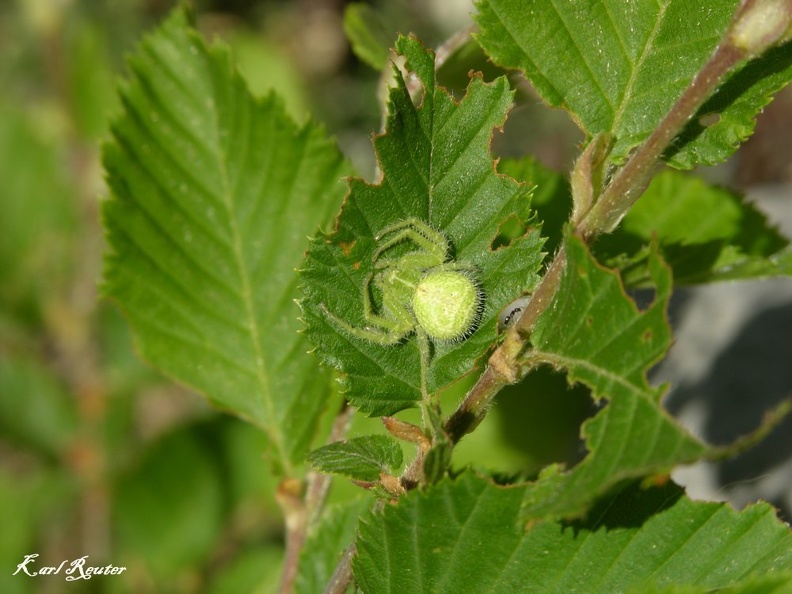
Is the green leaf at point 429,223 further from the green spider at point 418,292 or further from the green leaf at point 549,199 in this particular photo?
the green leaf at point 549,199

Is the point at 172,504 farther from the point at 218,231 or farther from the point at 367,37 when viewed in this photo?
the point at 367,37

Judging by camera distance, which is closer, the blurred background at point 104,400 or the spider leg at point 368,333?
the spider leg at point 368,333

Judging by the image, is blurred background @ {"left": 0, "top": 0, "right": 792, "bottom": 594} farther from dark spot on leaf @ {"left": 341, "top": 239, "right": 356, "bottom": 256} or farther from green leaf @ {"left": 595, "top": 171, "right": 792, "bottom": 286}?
dark spot on leaf @ {"left": 341, "top": 239, "right": 356, "bottom": 256}

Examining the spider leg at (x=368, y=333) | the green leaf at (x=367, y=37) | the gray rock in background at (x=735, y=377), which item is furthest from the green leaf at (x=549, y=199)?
the gray rock in background at (x=735, y=377)

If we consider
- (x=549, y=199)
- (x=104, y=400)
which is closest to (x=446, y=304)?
(x=549, y=199)

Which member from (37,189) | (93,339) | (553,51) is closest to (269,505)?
(93,339)

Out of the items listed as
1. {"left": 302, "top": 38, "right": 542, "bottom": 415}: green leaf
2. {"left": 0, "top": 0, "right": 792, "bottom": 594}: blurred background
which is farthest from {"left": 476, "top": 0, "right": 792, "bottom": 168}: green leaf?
{"left": 0, "top": 0, "right": 792, "bottom": 594}: blurred background
